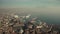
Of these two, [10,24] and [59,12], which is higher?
[59,12]

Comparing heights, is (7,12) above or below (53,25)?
above

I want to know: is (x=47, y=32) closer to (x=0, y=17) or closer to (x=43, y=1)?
(x=43, y=1)

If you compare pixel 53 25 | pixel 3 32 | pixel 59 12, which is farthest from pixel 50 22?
pixel 3 32

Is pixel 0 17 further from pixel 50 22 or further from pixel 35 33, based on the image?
pixel 50 22

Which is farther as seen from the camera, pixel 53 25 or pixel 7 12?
pixel 7 12

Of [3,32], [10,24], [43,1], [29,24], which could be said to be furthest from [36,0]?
[3,32]

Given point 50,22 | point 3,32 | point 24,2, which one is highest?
point 24,2
